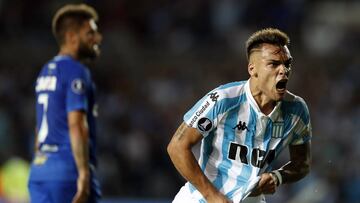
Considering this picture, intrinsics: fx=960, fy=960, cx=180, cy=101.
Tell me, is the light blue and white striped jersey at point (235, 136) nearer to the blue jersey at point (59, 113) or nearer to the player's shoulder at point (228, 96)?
the player's shoulder at point (228, 96)

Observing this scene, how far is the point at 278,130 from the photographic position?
20.5ft

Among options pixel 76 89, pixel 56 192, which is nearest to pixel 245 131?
pixel 76 89

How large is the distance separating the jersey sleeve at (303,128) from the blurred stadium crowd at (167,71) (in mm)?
6704

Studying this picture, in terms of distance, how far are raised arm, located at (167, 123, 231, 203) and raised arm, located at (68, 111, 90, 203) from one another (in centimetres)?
140

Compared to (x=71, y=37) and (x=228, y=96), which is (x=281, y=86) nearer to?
(x=228, y=96)

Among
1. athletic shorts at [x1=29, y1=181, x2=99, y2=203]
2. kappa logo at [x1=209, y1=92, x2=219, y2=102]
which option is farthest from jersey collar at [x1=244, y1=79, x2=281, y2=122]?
athletic shorts at [x1=29, y1=181, x2=99, y2=203]

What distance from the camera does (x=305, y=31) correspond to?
17.4 meters

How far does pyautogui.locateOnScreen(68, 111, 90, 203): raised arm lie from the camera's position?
23.6 feet

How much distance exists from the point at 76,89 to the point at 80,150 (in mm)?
483

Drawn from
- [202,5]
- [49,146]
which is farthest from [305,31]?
[49,146]

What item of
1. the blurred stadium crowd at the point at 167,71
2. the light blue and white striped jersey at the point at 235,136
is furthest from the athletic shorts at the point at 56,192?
the blurred stadium crowd at the point at 167,71

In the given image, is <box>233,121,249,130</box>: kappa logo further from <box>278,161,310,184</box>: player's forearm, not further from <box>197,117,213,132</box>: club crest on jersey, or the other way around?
<box>278,161,310,184</box>: player's forearm

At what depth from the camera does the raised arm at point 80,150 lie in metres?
7.20

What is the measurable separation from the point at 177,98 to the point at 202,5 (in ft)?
7.67
